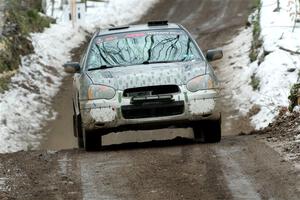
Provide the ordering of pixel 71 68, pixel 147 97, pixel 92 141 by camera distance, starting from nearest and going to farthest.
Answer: pixel 147 97, pixel 92 141, pixel 71 68

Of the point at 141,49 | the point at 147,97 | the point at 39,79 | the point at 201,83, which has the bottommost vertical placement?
the point at 39,79

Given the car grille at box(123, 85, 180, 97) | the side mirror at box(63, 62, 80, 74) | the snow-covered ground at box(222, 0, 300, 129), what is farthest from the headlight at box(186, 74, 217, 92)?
the snow-covered ground at box(222, 0, 300, 129)

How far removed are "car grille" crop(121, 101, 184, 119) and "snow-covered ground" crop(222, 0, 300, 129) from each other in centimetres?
443

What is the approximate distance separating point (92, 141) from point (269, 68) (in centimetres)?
730

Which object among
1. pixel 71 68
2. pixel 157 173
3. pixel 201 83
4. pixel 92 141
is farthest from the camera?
pixel 71 68

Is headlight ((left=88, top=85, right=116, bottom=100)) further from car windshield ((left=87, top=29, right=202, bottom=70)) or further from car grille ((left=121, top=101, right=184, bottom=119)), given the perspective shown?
car windshield ((left=87, top=29, right=202, bottom=70))

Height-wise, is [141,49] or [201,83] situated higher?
[141,49]

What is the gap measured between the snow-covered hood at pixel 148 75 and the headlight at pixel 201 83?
6cm

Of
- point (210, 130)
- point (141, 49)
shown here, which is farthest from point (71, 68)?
point (210, 130)

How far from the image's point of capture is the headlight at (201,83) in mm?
9438

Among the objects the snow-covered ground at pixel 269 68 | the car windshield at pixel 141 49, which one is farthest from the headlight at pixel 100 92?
the snow-covered ground at pixel 269 68

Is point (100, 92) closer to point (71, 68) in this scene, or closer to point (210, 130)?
point (71, 68)

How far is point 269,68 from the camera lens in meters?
16.2

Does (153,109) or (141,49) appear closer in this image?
(153,109)
